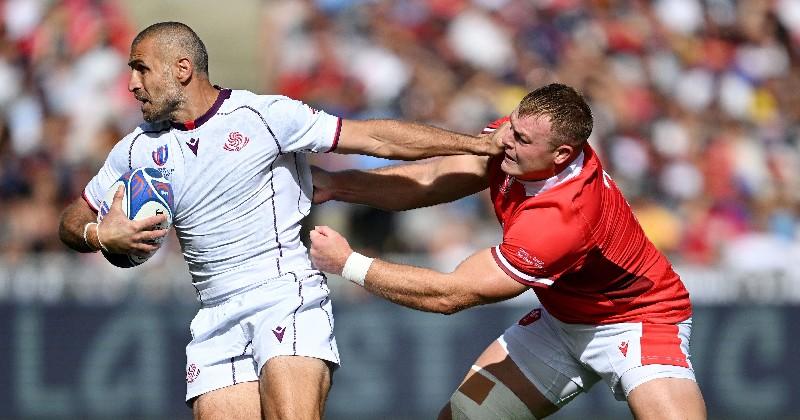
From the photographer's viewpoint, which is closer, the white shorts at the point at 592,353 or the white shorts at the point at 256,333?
the white shorts at the point at 256,333

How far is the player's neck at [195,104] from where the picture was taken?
248 inches

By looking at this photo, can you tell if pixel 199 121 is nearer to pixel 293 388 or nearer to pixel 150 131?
pixel 150 131

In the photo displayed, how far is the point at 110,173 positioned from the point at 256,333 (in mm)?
1112

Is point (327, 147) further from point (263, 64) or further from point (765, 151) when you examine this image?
point (765, 151)

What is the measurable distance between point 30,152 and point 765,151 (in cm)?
752

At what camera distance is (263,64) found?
12.2 m

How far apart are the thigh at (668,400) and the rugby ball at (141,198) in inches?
100

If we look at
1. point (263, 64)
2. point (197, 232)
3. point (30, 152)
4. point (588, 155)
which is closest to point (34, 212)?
point (30, 152)

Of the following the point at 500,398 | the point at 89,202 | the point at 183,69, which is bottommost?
the point at 500,398

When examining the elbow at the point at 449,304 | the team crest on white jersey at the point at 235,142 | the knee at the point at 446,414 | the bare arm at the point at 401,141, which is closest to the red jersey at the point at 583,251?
the elbow at the point at 449,304

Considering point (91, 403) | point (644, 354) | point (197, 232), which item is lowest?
point (91, 403)

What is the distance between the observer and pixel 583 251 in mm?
6473

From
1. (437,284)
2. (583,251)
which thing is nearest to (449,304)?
(437,284)

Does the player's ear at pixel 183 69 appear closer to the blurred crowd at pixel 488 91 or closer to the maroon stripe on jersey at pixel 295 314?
the maroon stripe on jersey at pixel 295 314
